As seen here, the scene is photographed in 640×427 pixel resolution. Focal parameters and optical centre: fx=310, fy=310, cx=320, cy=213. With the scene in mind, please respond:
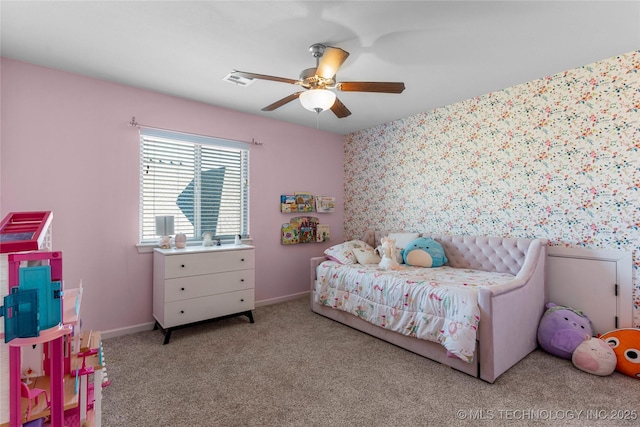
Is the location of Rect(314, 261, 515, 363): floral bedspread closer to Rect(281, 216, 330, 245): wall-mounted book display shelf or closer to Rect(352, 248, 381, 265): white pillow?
Rect(352, 248, 381, 265): white pillow

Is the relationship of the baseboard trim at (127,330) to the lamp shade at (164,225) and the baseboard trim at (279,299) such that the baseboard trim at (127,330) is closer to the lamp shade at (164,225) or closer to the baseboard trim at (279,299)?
the lamp shade at (164,225)

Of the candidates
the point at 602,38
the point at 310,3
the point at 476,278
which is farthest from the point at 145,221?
the point at 602,38

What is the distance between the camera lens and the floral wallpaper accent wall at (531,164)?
2.53 meters

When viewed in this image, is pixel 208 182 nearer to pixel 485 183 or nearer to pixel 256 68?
pixel 256 68

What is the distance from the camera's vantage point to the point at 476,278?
2.89 meters

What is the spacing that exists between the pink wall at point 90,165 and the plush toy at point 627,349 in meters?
4.03

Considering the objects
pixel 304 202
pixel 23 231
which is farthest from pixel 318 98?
pixel 304 202

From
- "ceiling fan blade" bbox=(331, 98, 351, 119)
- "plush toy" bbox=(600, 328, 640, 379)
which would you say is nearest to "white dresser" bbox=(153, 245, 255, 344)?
"ceiling fan blade" bbox=(331, 98, 351, 119)

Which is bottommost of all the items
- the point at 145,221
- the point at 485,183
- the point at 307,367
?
the point at 307,367

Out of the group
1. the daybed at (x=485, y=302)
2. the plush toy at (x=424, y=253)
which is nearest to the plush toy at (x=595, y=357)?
the daybed at (x=485, y=302)

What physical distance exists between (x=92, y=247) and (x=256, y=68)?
2216 millimetres

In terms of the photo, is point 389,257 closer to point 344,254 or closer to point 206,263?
point 344,254

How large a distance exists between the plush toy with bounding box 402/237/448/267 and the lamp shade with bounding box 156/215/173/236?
2550mm

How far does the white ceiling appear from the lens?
192 cm
